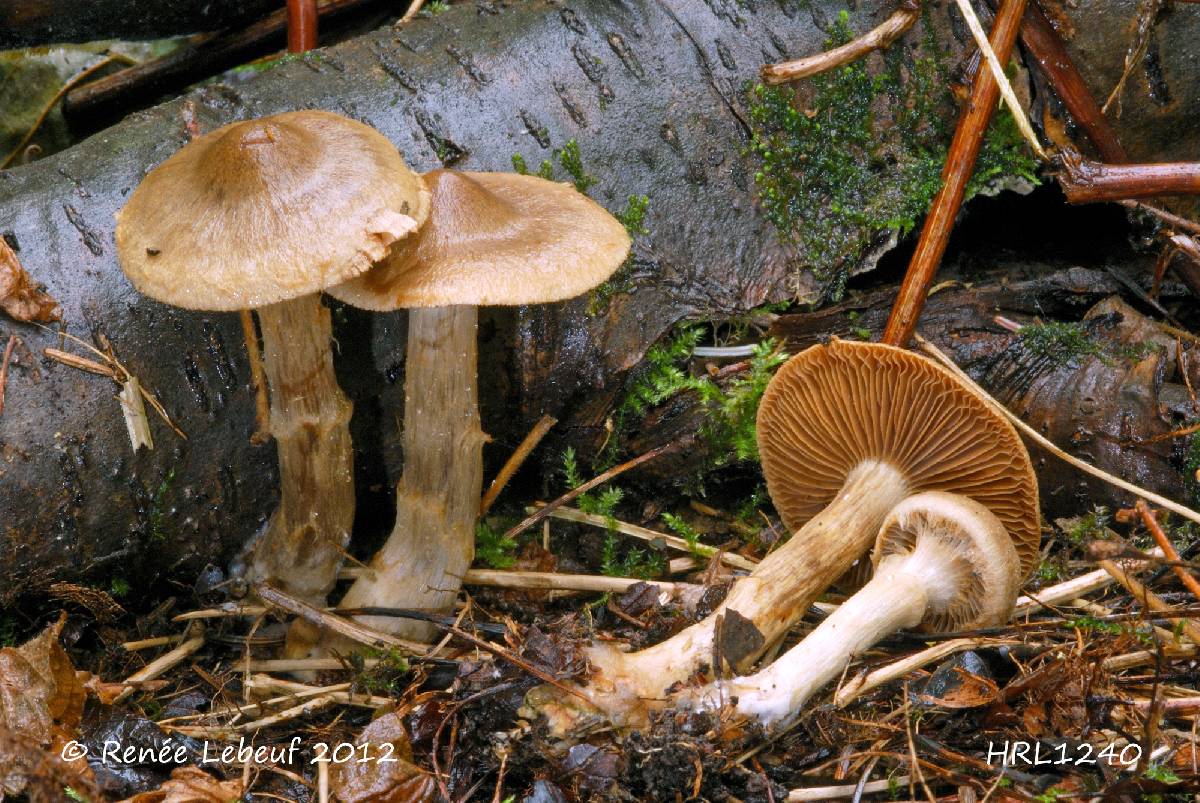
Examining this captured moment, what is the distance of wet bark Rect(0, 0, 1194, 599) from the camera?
2.86 meters

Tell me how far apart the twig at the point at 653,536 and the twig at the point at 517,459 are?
0.18 m

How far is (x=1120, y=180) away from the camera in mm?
3338

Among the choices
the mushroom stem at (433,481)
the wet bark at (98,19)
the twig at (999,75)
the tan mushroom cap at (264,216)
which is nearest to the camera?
the tan mushroom cap at (264,216)

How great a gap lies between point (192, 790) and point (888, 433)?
7.17 feet

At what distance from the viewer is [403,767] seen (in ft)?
8.29

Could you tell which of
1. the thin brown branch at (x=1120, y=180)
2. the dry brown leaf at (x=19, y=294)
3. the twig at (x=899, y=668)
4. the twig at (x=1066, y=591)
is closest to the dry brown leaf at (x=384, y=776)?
the twig at (x=899, y=668)

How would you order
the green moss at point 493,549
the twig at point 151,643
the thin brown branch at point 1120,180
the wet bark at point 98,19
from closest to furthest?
the twig at point 151,643 < the thin brown branch at point 1120,180 < the green moss at point 493,549 < the wet bark at point 98,19

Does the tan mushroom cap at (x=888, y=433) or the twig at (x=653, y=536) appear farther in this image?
the twig at (x=653, y=536)

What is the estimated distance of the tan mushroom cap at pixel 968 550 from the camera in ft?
9.15

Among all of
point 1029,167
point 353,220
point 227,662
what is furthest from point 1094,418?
point 227,662

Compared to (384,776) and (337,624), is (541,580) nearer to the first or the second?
(337,624)

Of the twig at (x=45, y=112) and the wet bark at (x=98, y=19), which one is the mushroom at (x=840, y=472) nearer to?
the wet bark at (x=98, y=19)

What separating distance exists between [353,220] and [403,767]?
1370 millimetres

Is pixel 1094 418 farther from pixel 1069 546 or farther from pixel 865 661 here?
pixel 865 661
